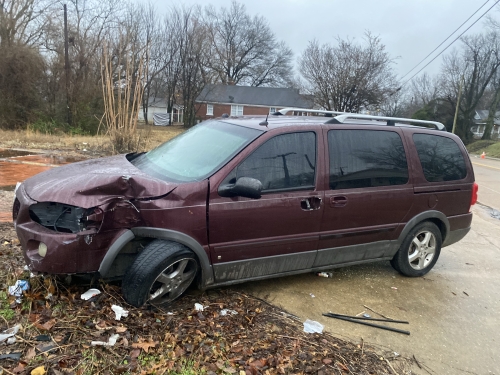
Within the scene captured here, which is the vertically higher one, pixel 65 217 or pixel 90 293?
pixel 65 217

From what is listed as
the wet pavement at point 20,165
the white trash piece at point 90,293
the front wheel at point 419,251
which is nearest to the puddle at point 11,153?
the wet pavement at point 20,165

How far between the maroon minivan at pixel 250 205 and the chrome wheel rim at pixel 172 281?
0.03 feet

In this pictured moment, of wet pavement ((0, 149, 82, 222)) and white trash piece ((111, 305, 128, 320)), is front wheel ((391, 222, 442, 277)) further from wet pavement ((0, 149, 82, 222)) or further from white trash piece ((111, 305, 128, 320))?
wet pavement ((0, 149, 82, 222))

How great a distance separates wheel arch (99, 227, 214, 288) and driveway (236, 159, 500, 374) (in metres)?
0.79

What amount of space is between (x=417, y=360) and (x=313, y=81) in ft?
72.8

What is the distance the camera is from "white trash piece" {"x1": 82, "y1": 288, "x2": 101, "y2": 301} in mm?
3155

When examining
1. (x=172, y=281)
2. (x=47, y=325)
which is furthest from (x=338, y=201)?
(x=47, y=325)

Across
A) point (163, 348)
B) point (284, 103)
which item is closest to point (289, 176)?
point (163, 348)

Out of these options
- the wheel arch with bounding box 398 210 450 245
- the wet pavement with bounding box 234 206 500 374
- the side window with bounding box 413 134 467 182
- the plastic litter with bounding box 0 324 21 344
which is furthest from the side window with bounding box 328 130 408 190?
the plastic litter with bounding box 0 324 21 344

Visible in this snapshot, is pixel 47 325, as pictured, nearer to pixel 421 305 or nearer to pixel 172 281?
pixel 172 281

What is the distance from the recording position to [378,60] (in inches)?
883

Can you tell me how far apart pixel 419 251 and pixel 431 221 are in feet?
1.27

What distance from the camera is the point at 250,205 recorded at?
3418 mm

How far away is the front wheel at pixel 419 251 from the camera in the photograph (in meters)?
4.49
